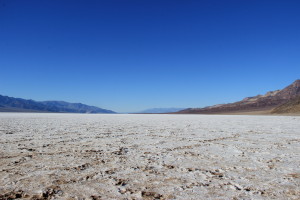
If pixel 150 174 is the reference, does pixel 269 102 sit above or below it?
above

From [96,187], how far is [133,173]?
523 millimetres

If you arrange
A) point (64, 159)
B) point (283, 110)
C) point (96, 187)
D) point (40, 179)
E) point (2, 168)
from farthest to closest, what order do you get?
point (283, 110)
point (64, 159)
point (2, 168)
point (40, 179)
point (96, 187)

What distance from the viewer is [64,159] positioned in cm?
302

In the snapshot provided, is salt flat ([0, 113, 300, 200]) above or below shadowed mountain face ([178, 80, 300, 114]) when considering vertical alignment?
below

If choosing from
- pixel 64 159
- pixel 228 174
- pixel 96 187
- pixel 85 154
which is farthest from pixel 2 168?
pixel 228 174

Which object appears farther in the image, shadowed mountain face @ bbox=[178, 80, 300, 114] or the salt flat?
shadowed mountain face @ bbox=[178, 80, 300, 114]

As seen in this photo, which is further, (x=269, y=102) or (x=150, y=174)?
(x=269, y=102)

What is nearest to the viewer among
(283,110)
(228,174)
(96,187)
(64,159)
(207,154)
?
(96,187)

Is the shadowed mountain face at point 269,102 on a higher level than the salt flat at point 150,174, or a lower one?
higher

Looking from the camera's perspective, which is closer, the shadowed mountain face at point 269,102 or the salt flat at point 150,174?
the salt flat at point 150,174

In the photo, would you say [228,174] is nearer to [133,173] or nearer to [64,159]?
[133,173]

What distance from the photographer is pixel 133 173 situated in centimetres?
238

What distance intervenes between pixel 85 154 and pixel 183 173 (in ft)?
5.55

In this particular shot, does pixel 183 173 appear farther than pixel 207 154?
No
